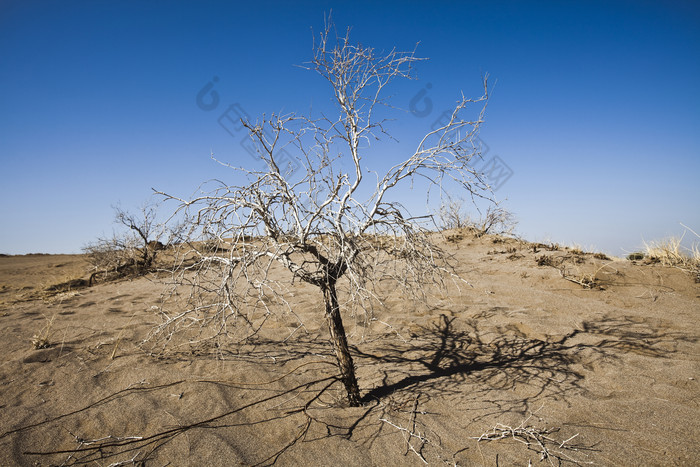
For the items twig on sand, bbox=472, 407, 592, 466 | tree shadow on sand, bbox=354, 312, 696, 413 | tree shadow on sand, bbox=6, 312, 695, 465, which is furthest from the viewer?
tree shadow on sand, bbox=354, 312, 696, 413

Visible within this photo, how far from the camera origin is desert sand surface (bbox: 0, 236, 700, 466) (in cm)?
274

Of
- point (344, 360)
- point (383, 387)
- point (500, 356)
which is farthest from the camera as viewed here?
point (500, 356)

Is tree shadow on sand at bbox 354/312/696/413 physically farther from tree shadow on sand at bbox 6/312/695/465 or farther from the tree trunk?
the tree trunk

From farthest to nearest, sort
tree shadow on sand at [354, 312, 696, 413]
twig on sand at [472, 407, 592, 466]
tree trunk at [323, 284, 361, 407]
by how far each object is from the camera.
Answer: tree shadow on sand at [354, 312, 696, 413] → tree trunk at [323, 284, 361, 407] → twig on sand at [472, 407, 592, 466]

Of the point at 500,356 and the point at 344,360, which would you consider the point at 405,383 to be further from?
the point at 500,356


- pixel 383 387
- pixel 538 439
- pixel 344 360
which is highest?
pixel 344 360

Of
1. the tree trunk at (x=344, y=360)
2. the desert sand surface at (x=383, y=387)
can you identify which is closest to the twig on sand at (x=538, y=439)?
the desert sand surface at (x=383, y=387)

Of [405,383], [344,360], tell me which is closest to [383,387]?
[405,383]

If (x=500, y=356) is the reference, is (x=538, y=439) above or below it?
below

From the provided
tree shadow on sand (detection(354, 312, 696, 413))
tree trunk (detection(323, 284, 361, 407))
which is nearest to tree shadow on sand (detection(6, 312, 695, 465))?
tree shadow on sand (detection(354, 312, 696, 413))

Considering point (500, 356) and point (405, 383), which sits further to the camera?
point (500, 356)

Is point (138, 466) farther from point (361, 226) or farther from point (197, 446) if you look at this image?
point (361, 226)

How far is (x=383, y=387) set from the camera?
380 centimetres

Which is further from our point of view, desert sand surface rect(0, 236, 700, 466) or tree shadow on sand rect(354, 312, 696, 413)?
tree shadow on sand rect(354, 312, 696, 413)
